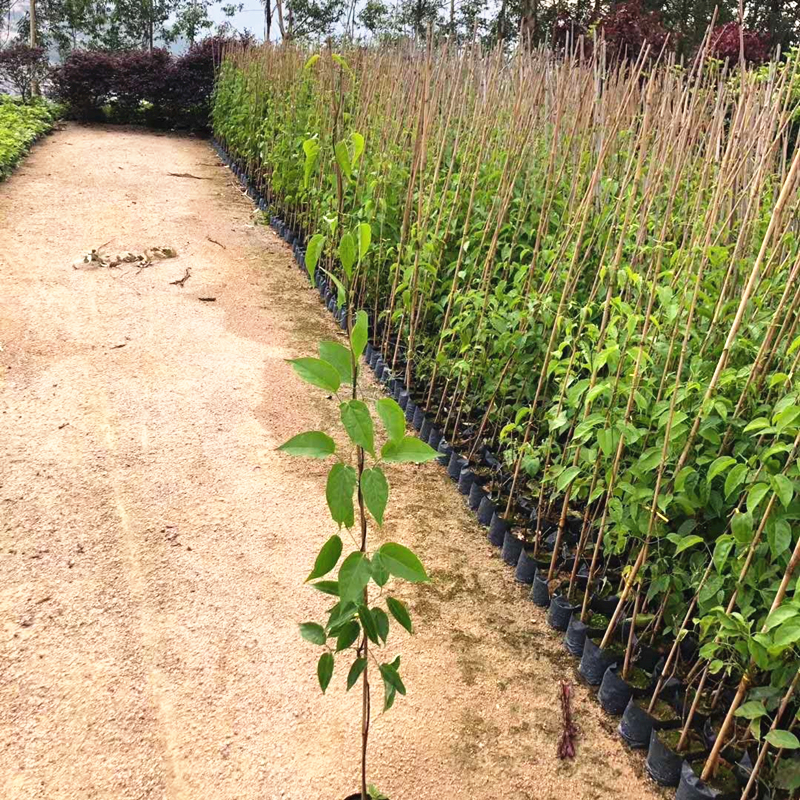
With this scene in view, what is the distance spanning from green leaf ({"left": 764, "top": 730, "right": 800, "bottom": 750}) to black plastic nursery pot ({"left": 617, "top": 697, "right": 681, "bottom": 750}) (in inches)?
16.9

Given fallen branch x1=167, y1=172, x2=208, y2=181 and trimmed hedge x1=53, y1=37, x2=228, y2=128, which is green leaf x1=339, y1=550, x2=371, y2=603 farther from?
trimmed hedge x1=53, y1=37, x2=228, y2=128

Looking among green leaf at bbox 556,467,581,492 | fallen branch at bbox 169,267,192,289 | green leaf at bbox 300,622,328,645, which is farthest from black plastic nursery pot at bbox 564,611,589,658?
fallen branch at bbox 169,267,192,289

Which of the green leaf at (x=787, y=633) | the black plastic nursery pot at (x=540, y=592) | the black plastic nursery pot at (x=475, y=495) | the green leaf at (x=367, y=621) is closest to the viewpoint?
the green leaf at (x=367, y=621)

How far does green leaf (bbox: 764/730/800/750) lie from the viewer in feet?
4.33

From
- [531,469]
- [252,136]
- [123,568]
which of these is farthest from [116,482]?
[252,136]

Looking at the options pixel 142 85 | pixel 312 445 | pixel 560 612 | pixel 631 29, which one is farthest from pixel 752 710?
pixel 142 85

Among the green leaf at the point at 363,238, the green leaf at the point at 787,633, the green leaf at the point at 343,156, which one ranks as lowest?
the green leaf at the point at 787,633

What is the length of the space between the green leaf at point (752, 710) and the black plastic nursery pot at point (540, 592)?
800mm

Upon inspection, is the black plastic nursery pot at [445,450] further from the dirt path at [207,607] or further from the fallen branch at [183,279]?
the fallen branch at [183,279]

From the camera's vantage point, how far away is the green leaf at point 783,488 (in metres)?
1.37

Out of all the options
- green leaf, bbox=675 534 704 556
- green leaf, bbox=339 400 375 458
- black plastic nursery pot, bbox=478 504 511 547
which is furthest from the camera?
black plastic nursery pot, bbox=478 504 511 547

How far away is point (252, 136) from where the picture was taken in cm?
681

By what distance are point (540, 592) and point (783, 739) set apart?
3.12ft

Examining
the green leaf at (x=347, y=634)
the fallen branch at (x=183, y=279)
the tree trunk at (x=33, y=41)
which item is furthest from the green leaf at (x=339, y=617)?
the tree trunk at (x=33, y=41)
